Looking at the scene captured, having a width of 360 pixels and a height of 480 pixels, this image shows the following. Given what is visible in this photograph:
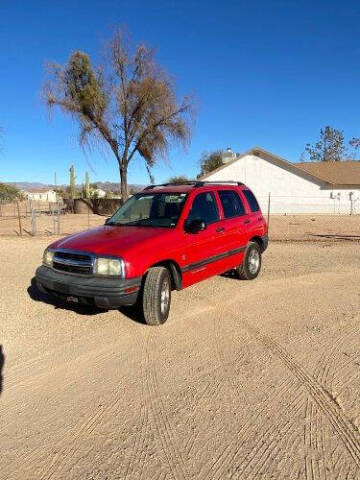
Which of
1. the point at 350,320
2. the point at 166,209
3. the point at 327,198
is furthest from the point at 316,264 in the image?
the point at 327,198

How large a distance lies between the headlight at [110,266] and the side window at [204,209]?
1.44 m

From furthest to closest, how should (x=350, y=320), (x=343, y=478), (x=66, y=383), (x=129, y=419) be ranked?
(x=350, y=320) → (x=66, y=383) → (x=129, y=419) → (x=343, y=478)

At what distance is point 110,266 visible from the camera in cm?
469

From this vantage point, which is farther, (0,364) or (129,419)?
(0,364)

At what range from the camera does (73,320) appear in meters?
5.39

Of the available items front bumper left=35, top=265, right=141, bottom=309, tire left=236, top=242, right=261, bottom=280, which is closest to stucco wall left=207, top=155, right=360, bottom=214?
tire left=236, top=242, right=261, bottom=280

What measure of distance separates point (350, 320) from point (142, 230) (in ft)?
9.66

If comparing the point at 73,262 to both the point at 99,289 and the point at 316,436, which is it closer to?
the point at 99,289

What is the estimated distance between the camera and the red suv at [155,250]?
4.71 metres

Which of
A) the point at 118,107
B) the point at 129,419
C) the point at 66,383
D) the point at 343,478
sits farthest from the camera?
the point at 118,107

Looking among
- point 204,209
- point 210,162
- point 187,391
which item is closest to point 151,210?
point 204,209

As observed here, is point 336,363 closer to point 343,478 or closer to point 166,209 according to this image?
point 343,478

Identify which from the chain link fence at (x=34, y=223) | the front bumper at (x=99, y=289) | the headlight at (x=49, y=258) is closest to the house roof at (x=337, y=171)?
the chain link fence at (x=34, y=223)

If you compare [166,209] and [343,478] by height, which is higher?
[166,209]
